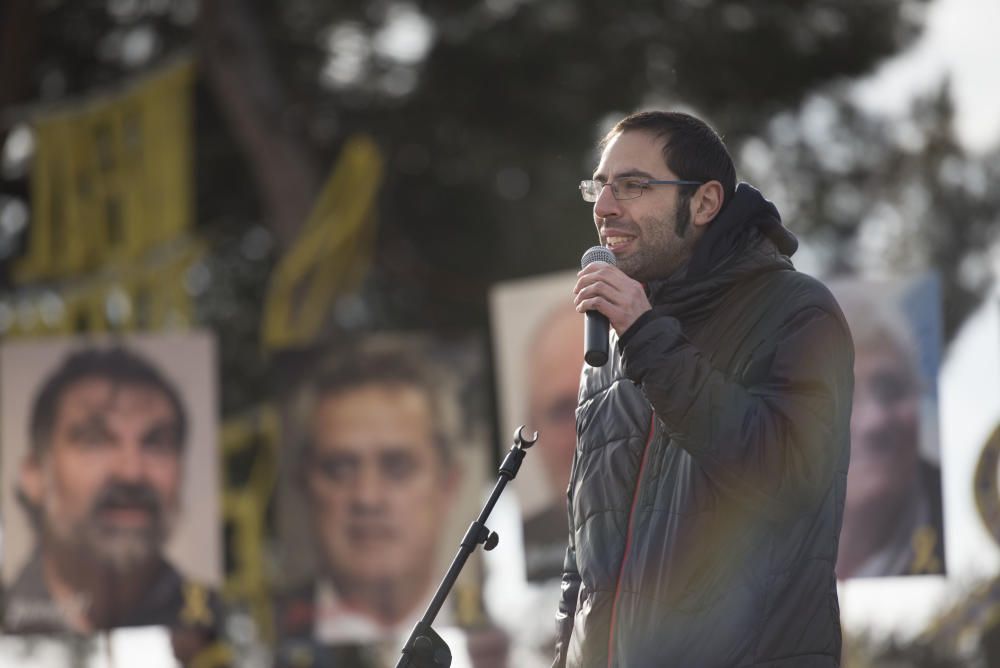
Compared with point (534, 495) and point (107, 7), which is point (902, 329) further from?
point (107, 7)

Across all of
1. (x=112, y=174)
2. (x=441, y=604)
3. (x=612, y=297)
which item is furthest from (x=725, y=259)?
(x=112, y=174)

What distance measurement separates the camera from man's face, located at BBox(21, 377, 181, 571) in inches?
355

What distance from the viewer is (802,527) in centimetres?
300

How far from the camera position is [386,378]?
9.22 m

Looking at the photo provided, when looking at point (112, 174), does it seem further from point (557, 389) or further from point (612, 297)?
point (612, 297)

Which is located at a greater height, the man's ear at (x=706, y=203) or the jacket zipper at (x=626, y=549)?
the man's ear at (x=706, y=203)

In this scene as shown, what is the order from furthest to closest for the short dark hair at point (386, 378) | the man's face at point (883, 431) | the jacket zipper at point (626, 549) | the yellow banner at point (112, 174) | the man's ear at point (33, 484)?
1. the yellow banner at point (112, 174)
2. the short dark hair at point (386, 378)
3. the man's ear at point (33, 484)
4. the man's face at point (883, 431)
5. the jacket zipper at point (626, 549)

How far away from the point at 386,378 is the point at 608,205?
240 inches

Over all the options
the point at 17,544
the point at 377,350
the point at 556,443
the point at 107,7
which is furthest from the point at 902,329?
the point at 107,7

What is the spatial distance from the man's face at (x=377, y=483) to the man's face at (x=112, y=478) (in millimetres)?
770

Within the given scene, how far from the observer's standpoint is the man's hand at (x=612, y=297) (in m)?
2.92

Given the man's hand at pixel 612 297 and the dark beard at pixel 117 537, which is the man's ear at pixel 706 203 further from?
the dark beard at pixel 117 537

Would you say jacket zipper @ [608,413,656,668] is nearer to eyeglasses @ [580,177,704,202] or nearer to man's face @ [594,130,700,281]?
man's face @ [594,130,700,281]

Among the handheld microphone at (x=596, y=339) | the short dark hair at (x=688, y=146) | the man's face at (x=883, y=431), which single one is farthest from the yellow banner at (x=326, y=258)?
the handheld microphone at (x=596, y=339)
